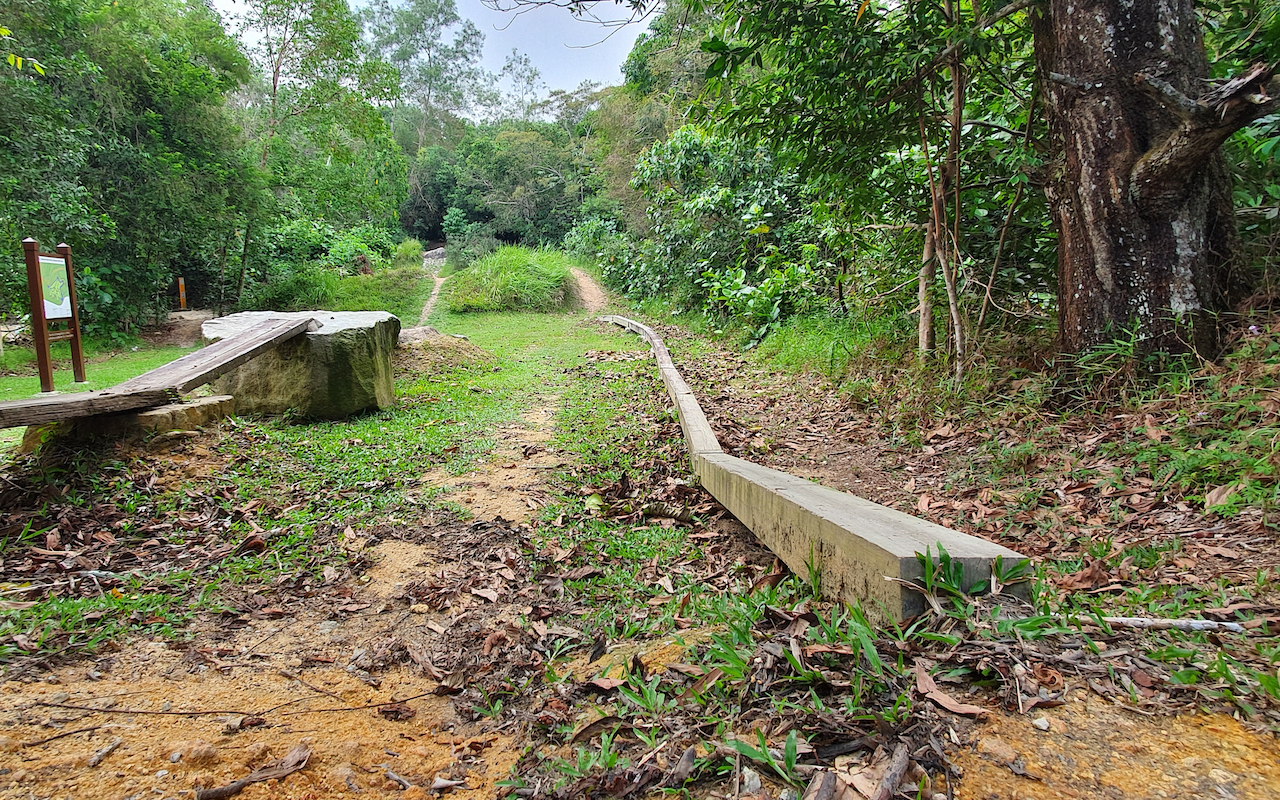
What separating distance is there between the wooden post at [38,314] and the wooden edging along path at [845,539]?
218 inches

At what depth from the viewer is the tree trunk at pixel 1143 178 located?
3281 mm

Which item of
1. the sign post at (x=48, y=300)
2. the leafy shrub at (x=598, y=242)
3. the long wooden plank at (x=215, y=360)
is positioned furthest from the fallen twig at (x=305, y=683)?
the leafy shrub at (x=598, y=242)

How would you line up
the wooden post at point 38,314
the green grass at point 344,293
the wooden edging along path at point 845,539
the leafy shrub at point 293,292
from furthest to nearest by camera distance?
the green grass at point 344,293 < the leafy shrub at point 293,292 < the wooden post at point 38,314 < the wooden edging along path at point 845,539

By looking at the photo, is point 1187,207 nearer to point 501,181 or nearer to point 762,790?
point 762,790

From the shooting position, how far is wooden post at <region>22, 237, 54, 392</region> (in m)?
5.26

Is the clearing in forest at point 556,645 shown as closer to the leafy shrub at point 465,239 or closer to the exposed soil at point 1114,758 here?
the exposed soil at point 1114,758

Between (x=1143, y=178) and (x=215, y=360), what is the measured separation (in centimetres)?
591

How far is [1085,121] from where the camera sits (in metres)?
3.54

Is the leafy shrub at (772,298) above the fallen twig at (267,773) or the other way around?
above

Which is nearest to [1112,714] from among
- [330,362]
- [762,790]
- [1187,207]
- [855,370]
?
[762,790]

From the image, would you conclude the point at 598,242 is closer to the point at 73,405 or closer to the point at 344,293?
the point at 344,293

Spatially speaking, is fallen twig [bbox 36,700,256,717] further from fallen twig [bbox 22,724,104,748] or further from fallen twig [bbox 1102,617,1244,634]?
fallen twig [bbox 1102,617,1244,634]

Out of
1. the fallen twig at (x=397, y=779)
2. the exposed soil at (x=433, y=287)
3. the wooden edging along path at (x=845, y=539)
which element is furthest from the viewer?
the exposed soil at (x=433, y=287)

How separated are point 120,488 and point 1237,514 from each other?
16.8ft
